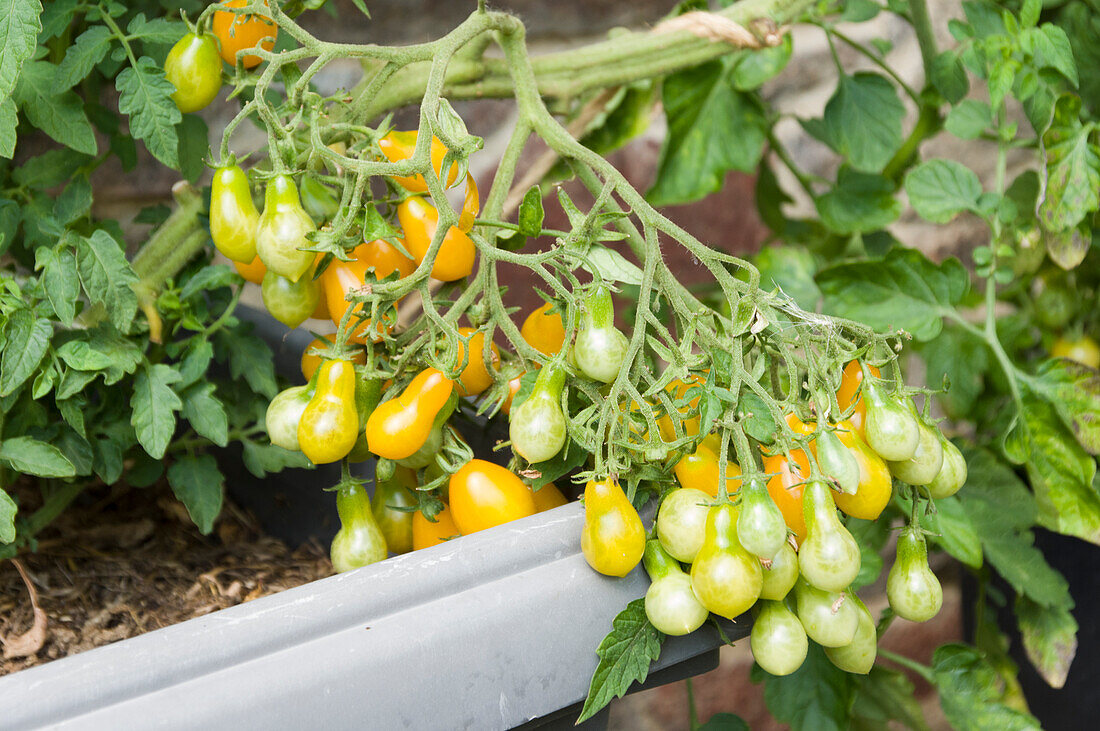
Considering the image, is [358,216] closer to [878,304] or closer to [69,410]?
[69,410]

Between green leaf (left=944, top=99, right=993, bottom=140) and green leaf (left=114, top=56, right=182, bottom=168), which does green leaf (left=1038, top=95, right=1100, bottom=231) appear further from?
green leaf (left=114, top=56, right=182, bottom=168)

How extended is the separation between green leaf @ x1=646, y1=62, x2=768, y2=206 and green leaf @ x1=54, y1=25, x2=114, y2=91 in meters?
0.46

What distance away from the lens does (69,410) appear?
0.55m

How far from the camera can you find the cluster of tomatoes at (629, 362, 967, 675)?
1.31ft

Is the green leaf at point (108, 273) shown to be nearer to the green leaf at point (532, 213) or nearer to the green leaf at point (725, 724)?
the green leaf at point (532, 213)

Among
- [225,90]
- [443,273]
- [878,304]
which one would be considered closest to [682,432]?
[443,273]

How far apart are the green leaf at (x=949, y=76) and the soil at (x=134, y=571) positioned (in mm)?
653

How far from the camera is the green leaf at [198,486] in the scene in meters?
0.61

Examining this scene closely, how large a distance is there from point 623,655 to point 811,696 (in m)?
0.32

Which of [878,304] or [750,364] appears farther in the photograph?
[878,304]

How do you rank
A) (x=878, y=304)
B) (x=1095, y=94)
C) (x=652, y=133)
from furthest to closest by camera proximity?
(x=652, y=133), (x=1095, y=94), (x=878, y=304)

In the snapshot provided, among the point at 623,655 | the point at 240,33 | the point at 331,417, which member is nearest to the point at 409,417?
the point at 331,417

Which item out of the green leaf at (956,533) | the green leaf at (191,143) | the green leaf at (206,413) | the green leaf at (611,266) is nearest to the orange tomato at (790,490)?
the green leaf at (611,266)

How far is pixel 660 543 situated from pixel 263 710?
20cm
